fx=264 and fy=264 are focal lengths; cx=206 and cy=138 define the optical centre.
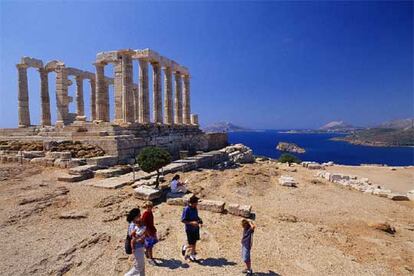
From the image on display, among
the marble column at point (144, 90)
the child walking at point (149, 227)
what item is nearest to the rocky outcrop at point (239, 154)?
the marble column at point (144, 90)

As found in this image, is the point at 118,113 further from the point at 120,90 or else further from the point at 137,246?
the point at 137,246

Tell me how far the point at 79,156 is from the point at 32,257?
1124cm

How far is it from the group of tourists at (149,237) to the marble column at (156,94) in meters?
18.3

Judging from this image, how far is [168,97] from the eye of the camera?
85.7 feet

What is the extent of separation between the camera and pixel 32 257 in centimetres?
615

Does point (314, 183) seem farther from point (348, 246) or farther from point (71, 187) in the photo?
point (71, 187)

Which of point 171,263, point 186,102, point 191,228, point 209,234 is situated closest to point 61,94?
point 186,102

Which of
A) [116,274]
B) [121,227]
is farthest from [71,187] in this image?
[116,274]

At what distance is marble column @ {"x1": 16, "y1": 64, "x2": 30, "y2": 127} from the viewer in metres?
24.6

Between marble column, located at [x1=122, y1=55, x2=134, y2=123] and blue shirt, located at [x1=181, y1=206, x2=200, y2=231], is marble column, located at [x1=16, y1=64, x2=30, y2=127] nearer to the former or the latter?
marble column, located at [x1=122, y1=55, x2=134, y2=123]

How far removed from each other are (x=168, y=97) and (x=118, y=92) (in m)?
5.91

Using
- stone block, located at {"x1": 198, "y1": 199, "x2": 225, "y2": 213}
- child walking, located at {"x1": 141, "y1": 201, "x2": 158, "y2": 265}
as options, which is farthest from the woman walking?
stone block, located at {"x1": 198, "y1": 199, "x2": 225, "y2": 213}

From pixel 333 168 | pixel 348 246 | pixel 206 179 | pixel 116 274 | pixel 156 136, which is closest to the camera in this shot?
pixel 116 274

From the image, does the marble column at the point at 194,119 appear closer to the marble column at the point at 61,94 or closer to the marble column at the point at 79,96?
the marble column at the point at 79,96
